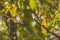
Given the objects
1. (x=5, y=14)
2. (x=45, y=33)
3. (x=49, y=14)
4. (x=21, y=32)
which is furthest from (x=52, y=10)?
(x=45, y=33)

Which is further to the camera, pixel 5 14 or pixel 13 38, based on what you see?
pixel 13 38

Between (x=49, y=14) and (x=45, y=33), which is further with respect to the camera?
(x=49, y=14)

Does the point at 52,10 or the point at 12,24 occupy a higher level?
the point at 52,10

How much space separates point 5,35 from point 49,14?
642 mm

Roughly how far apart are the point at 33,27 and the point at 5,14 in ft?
1.30

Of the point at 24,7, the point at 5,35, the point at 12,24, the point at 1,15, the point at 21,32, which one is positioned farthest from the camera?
the point at 5,35

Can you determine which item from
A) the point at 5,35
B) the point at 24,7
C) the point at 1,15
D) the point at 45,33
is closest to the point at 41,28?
the point at 45,33

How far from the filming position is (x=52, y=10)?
59.7 inches

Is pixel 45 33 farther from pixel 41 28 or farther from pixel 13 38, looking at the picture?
pixel 13 38

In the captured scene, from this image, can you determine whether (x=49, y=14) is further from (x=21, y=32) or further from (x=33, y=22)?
(x=33, y=22)

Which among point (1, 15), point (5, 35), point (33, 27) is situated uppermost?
point (5, 35)

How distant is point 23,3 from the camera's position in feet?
3.07

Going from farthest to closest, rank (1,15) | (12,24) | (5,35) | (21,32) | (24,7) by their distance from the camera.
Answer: (5,35)
(21,32)
(12,24)
(1,15)
(24,7)

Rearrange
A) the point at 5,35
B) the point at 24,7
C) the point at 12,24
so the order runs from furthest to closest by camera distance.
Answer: the point at 5,35
the point at 12,24
the point at 24,7
